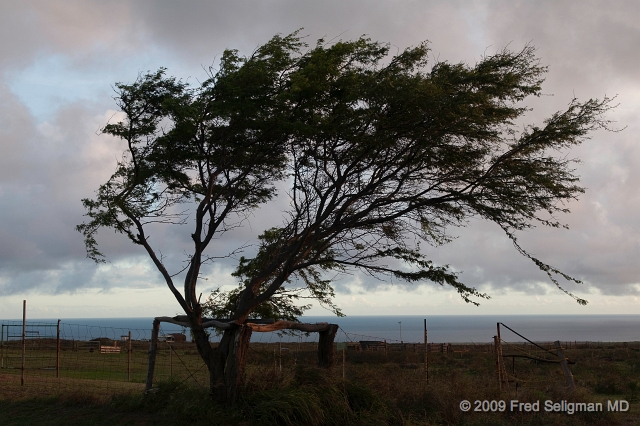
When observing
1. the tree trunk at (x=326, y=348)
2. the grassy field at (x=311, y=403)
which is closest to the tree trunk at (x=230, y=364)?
the grassy field at (x=311, y=403)

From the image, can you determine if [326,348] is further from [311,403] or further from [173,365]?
[173,365]

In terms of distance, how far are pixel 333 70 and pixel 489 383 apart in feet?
25.6

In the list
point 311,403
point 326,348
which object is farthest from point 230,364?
point 326,348

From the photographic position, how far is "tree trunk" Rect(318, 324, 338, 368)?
1293cm

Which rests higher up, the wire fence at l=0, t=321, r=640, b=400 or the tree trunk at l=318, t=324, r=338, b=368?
the tree trunk at l=318, t=324, r=338, b=368

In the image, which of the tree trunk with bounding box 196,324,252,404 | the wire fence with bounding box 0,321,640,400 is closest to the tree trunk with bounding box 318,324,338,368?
the wire fence with bounding box 0,321,640,400

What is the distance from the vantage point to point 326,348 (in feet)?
42.8

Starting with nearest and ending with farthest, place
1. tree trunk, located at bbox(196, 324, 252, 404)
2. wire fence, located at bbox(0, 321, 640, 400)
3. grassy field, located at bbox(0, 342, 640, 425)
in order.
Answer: grassy field, located at bbox(0, 342, 640, 425) → tree trunk, located at bbox(196, 324, 252, 404) → wire fence, located at bbox(0, 321, 640, 400)

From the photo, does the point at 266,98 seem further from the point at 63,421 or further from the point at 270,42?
the point at 63,421

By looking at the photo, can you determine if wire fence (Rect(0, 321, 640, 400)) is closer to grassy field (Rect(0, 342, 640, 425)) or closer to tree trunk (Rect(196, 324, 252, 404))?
grassy field (Rect(0, 342, 640, 425))

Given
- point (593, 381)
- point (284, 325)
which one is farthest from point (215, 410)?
point (593, 381)

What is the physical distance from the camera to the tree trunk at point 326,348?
509 inches

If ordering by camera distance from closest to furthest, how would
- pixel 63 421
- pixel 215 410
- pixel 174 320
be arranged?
pixel 215 410
pixel 63 421
pixel 174 320

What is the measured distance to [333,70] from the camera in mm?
12367
